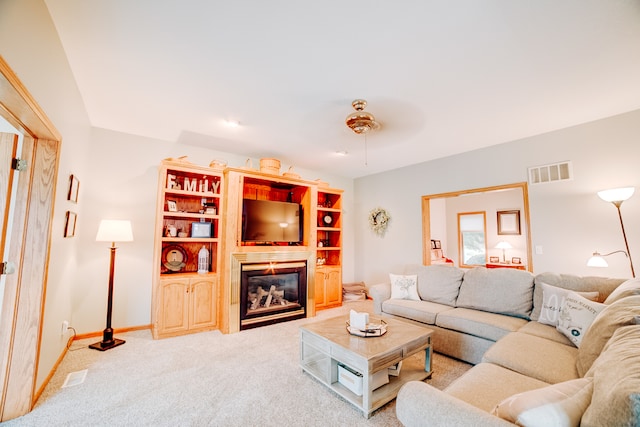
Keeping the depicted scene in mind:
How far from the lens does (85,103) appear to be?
293cm

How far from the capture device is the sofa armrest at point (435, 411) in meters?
0.99

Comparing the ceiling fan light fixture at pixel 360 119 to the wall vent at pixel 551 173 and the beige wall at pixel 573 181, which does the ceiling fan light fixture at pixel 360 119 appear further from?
the wall vent at pixel 551 173

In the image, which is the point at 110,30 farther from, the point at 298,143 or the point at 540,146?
the point at 540,146

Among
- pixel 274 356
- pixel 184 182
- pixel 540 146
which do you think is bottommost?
pixel 274 356

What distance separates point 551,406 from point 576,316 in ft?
5.60

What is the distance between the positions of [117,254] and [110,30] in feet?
8.96

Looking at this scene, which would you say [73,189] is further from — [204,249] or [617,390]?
[617,390]

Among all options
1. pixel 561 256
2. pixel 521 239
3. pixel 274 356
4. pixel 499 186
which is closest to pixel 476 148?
pixel 499 186

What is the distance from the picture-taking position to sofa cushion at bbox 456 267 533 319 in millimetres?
2807

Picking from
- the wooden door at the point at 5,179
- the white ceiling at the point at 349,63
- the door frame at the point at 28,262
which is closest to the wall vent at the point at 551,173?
the white ceiling at the point at 349,63

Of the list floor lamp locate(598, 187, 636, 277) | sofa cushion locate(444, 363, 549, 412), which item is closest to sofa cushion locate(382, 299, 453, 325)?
sofa cushion locate(444, 363, 549, 412)

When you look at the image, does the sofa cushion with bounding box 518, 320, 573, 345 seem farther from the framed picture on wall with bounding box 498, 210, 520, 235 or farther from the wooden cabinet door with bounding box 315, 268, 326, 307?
the framed picture on wall with bounding box 498, 210, 520, 235

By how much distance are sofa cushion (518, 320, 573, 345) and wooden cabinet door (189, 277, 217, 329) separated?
3.51 meters

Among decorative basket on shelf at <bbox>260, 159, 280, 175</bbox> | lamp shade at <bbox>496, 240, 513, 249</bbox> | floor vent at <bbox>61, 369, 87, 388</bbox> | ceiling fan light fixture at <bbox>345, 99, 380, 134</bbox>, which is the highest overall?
ceiling fan light fixture at <bbox>345, 99, 380, 134</bbox>
